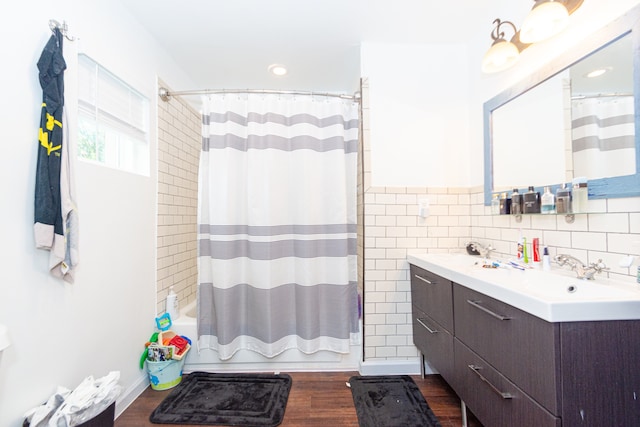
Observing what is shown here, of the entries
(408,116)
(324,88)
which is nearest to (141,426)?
(408,116)

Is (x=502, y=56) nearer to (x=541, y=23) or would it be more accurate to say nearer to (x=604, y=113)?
(x=541, y=23)

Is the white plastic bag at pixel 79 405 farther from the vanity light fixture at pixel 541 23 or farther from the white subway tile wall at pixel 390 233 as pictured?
the vanity light fixture at pixel 541 23

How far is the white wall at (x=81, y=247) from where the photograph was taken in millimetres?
1077

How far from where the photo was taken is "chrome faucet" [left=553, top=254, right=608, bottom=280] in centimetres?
115

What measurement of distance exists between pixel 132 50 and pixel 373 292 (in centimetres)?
235

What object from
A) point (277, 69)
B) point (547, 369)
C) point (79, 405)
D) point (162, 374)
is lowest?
point (162, 374)

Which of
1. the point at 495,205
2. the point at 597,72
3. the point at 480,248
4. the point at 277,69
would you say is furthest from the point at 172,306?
the point at 597,72

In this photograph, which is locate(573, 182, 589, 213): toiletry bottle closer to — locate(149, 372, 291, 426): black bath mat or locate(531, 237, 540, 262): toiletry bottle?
locate(531, 237, 540, 262): toiletry bottle

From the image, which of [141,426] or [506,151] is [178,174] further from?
[506,151]

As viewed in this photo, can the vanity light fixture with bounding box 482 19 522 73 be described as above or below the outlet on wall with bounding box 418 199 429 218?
above

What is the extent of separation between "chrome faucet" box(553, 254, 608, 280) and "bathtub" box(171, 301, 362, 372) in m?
1.38

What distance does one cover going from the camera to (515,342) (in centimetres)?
Result: 100

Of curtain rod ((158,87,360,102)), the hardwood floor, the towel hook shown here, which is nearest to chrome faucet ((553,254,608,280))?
the hardwood floor

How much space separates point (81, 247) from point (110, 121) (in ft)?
2.61
